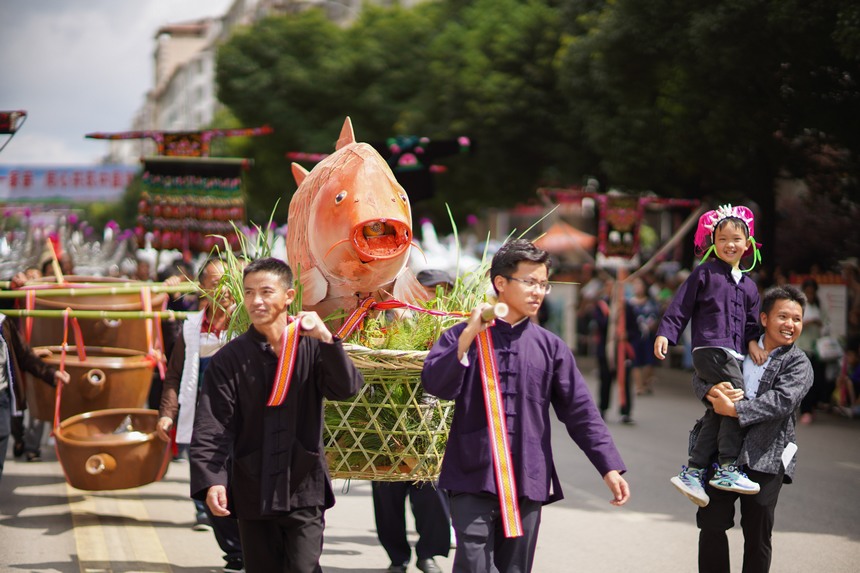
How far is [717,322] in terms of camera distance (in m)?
5.87

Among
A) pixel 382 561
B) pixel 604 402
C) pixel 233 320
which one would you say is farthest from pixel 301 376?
pixel 604 402

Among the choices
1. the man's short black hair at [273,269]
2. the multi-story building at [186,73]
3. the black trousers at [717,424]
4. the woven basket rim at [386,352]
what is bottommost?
the black trousers at [717,424]

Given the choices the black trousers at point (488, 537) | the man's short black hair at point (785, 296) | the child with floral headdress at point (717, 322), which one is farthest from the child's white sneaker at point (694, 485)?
the black trousers at point (488, 537)

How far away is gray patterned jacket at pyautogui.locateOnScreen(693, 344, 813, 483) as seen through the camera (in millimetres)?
5461

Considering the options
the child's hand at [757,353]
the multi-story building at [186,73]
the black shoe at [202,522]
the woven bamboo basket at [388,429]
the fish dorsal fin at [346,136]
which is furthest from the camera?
the multi-story building at [186,73]

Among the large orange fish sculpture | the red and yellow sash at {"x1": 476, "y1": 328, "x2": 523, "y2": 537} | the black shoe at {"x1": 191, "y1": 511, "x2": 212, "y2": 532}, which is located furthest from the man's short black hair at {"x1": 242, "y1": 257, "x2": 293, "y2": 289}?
the black shoe at {"x1": 191, "y1": 511, "x2": 212, "y2": 532}

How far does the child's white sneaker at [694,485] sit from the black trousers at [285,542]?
1787 millimetres

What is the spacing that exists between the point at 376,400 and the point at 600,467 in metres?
1.13

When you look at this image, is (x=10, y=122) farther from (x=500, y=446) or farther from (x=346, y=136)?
(x=500, y=446)

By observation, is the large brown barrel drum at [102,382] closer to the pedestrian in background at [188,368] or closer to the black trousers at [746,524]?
the pedestrian in background at [188,368]

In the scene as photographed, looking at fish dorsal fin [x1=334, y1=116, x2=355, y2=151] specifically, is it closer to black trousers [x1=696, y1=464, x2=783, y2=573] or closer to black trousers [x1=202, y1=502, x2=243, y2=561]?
black trousers [x1=202, y1=502, x2=243, y2=561]

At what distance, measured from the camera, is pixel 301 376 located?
4.73 meters

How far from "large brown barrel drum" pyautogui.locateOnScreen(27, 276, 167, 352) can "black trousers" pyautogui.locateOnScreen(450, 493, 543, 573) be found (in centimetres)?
476

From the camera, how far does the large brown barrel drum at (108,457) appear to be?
25.8ft
